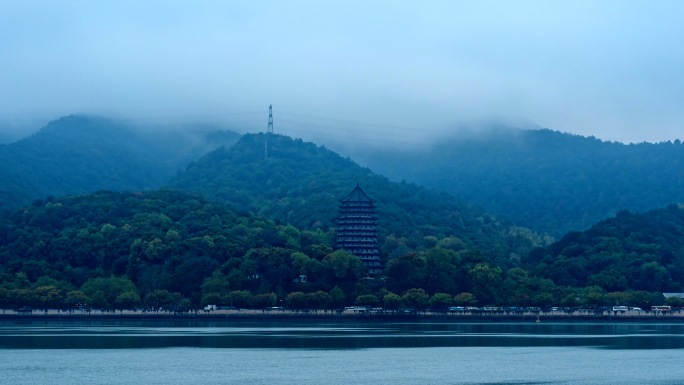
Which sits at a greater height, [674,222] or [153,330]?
[674,222]

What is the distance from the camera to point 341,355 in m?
75.2

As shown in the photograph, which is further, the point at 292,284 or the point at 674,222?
the point at 674,222

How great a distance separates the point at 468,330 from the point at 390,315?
18.2m

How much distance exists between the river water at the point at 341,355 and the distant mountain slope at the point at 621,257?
86.2 ft

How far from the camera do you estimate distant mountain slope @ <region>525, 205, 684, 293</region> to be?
5413 inches

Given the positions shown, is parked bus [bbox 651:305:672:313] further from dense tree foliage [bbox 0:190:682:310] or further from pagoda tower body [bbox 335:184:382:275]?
pagoda tower body [bbox 335:184:382:275]

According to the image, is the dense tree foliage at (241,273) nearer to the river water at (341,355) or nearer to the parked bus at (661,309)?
the parked bus at (661,309)

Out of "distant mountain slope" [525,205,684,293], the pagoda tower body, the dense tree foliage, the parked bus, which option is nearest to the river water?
the dense tree foliage

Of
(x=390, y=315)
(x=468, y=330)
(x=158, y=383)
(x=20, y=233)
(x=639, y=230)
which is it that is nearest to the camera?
(x=158, y=383)

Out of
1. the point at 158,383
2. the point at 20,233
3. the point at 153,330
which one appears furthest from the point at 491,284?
the point at 158,383

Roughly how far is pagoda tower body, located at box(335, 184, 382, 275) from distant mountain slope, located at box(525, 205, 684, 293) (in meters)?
20.6

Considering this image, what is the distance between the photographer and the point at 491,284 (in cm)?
13062

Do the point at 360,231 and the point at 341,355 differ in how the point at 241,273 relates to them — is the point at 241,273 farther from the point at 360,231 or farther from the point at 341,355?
the point at 341,355

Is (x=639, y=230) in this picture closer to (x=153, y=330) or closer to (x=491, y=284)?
(x=491, y=284)
